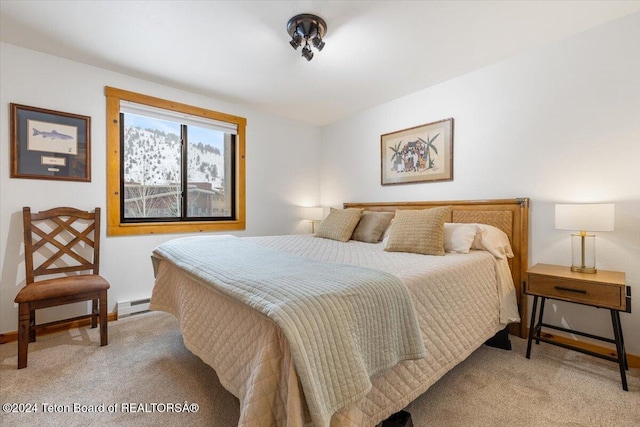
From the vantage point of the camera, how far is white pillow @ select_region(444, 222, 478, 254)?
6.97 ft

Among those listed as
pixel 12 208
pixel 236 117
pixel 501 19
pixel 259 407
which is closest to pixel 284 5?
pixel 501 19

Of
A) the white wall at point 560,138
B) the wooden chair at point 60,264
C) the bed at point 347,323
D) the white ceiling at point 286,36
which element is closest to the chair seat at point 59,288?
the wooden chair at point 60,264

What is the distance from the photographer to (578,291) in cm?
175

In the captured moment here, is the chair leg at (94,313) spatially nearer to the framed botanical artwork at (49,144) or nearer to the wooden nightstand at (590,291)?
the framed botanical artwork at (49,144)

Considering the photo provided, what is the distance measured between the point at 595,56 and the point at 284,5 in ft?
7.37

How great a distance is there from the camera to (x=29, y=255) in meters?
2.16

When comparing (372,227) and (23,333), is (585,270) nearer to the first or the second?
(372,227)

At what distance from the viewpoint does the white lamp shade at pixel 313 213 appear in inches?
157

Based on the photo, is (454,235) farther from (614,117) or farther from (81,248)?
(81,248)

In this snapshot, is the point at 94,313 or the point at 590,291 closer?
the point at 590,291

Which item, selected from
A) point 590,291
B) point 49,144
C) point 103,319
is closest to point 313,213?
point 103,319

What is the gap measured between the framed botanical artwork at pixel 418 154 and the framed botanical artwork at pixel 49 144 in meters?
3.07

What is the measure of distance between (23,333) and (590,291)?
361cm

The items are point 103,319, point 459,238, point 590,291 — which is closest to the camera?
point 590,291
